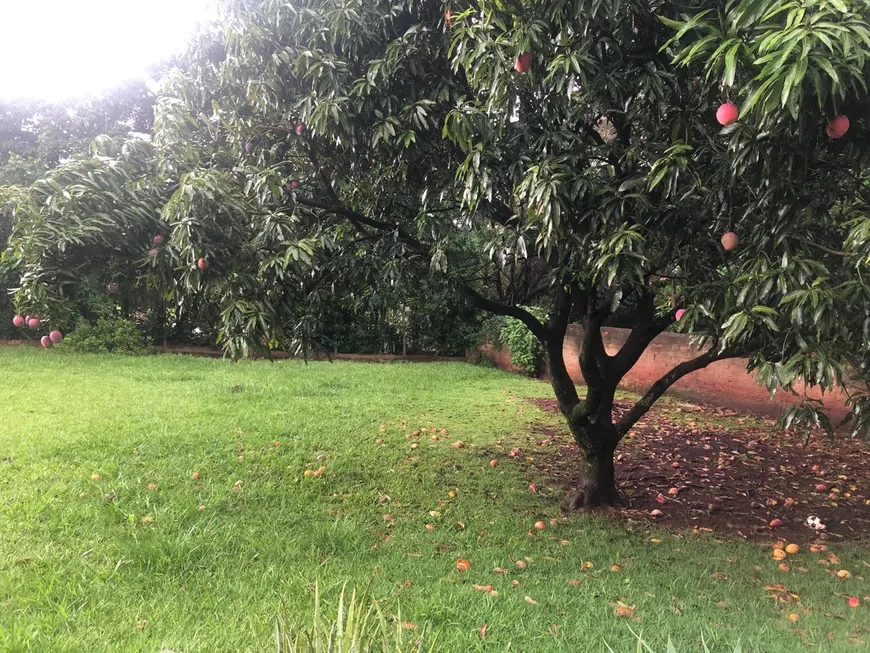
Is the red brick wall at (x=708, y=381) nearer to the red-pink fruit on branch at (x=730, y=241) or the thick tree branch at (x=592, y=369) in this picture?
the thick tree branch at (x=592, y=369)

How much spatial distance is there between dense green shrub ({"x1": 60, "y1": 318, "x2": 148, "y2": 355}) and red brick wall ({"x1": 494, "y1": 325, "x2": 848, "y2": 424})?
30.2 feet

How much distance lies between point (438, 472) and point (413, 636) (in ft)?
9.06

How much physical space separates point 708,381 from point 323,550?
24.0 feet

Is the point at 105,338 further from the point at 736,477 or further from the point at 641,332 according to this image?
the point at 736,477

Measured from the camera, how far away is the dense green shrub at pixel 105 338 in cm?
1130

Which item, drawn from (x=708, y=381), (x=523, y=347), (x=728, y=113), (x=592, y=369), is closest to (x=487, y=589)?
(x=592, y=369)

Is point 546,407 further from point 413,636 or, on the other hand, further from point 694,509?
point 413,636

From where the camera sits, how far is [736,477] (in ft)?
18.1

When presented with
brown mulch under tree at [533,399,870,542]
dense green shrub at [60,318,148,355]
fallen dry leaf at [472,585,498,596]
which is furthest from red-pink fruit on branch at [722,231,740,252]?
dense green shrub at [60,318,148,355]

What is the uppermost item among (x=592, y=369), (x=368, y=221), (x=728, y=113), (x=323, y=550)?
(x=728, y=113)

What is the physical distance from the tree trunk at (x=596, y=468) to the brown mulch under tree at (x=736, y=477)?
21cm

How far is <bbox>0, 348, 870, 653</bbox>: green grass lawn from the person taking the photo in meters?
2.68

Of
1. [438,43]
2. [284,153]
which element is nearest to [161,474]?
[284,153]

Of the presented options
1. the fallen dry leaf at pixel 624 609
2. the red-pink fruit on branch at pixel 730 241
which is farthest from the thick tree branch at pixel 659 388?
the fallen dry leaf at pixel 624 609
